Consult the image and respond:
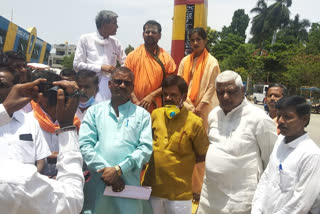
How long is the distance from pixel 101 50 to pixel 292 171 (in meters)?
3.07

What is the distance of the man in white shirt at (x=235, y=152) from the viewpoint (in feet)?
8.61

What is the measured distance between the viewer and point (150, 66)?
158 inches

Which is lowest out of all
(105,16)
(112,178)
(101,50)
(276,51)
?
(112,178)

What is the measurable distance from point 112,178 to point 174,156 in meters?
0.65

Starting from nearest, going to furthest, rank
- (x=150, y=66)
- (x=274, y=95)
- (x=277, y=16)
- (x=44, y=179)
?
(x=44, y=179) < (x=274, y=95) < (x=150, y=66) < (x=277, y=16)

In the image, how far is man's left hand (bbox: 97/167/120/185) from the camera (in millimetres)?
2471

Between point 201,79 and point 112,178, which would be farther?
point 201,79

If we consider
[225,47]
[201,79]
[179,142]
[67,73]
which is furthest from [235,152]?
[225,47]

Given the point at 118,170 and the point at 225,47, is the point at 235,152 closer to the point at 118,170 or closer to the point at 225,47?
the point at 118,170

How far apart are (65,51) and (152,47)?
288 ft

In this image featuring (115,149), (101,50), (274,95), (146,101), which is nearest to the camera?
(115,149)

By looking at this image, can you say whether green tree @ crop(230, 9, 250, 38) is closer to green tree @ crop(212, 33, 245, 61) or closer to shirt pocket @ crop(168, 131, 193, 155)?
green tree @ crop(212, 33, 245, 61)

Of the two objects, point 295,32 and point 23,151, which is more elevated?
point 295,32

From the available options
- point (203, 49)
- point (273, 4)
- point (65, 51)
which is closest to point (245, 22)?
point (273, 4)
